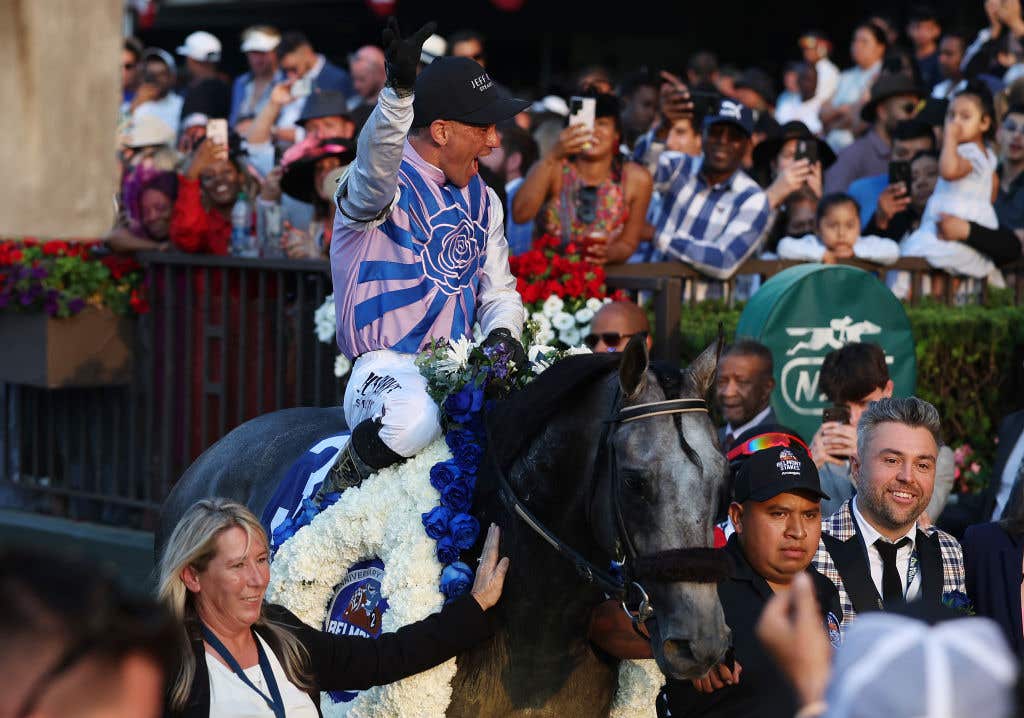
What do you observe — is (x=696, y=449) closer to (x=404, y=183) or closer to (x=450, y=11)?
(x=404, y=183)

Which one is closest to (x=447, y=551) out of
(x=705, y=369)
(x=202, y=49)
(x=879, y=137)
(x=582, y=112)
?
(x=705, y=369)

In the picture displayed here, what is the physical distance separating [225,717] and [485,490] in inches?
49.8

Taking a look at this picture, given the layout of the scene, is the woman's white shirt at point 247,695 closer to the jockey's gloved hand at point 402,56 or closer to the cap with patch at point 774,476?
the cap with patch at point 774,476

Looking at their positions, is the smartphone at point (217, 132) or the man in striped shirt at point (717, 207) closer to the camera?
the man in striped shirt at point (717, 207)

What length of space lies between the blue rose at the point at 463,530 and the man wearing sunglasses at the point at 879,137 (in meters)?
7.02

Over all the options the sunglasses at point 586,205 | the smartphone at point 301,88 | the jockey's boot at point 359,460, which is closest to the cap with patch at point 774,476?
the jockey's boot at point 359,460

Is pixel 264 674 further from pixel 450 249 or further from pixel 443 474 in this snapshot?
pixel 450 249

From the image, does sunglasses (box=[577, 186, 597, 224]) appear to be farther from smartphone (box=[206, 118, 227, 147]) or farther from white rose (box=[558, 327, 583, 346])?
smartphone (box=[206, 118, 227, 147])

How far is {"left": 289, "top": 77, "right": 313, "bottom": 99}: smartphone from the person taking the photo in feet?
42.7

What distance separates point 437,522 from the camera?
15.4ft

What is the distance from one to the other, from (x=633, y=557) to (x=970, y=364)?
531 cm

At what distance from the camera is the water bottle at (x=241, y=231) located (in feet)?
32.3

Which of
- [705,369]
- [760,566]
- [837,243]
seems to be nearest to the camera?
[705,369]

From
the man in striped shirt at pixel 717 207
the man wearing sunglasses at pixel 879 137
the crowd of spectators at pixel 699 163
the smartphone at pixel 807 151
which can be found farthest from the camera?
the man wearing sunglasses at pixel 879 137
